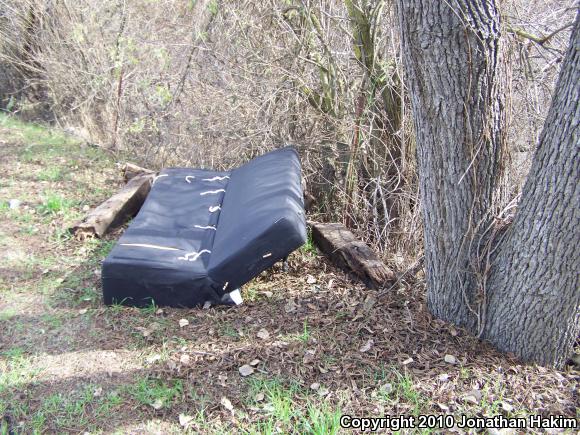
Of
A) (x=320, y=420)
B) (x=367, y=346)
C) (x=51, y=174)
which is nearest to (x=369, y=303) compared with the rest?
(x=367, y=346)

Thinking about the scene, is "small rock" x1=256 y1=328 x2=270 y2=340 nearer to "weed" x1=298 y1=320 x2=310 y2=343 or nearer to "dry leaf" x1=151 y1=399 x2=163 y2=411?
"weed" x1=298 y1=320 x2=310 y2=343

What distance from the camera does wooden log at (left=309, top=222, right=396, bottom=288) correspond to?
142 inches

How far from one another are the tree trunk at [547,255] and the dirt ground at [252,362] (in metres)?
0.18

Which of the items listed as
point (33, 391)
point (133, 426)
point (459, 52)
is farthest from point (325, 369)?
point (459, 52)

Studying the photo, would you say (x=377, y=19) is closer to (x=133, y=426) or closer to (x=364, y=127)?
(x=364, y=127)

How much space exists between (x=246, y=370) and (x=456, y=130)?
5.69 ft

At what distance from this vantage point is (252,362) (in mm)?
2963

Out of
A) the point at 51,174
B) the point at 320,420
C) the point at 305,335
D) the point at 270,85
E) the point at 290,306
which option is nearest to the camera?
the point at 320,420

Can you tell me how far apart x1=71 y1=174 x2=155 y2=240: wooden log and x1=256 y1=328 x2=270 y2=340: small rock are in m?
2.03

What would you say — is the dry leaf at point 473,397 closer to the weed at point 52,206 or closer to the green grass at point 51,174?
the weed at point 52,206

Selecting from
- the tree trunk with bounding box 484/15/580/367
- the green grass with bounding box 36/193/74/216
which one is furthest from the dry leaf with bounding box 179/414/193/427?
the green grass with bounding box 36/193/74/216

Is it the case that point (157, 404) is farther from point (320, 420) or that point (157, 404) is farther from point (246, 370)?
point (320, 420)

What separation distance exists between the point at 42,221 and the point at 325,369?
3242 mm

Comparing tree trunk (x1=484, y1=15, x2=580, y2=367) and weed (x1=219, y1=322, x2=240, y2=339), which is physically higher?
tree trunk (x1=484, y1=15, x2=580, y2=367)
